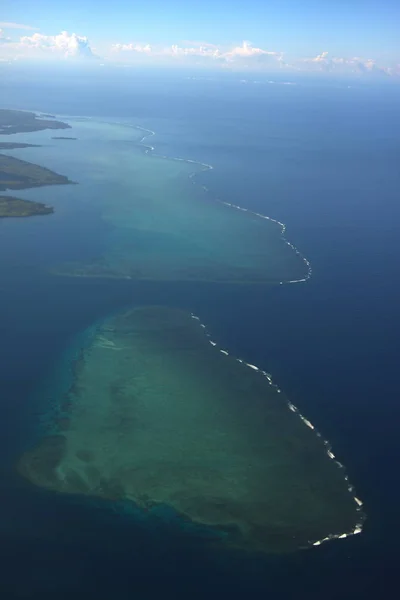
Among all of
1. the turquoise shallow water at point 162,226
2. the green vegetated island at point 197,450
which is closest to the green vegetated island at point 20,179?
the turquoise shallow water at point 162,226

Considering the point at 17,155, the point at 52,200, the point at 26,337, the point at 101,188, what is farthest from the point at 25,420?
the point at 17,155

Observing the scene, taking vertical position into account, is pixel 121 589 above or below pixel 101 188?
below

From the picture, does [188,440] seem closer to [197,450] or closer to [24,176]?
[197,450]

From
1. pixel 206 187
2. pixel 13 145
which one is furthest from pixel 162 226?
pixel 13 145

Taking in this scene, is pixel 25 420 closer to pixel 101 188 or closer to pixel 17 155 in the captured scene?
pixel 101 188

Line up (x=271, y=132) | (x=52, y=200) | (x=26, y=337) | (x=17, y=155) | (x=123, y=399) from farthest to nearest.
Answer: (x=271, y=132), (x=17, y=155), (x=52, y=200), (x=26, y=337), (x=123, y=399)

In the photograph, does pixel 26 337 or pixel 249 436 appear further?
pixel 26 337
